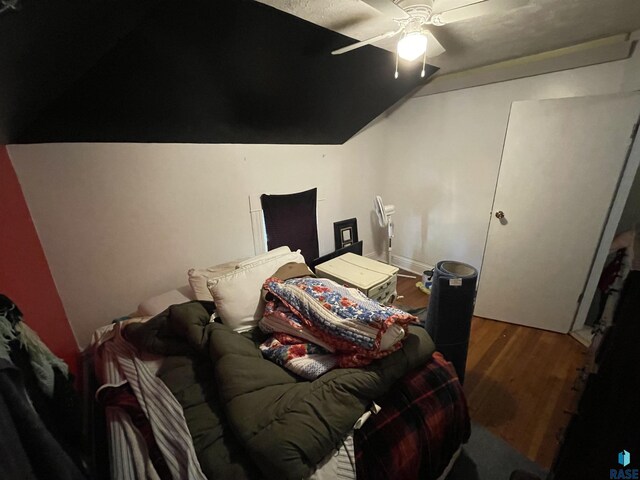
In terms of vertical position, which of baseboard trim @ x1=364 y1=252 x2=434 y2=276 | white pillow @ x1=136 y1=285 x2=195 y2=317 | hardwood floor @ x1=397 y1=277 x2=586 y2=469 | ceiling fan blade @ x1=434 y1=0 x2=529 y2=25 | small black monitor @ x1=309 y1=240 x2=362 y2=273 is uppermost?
ceiling fan blade @ x1=434 y1=0 x2=529 y2=25

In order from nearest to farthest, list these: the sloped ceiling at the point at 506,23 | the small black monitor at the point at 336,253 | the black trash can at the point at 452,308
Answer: the sloped ceiling at the point at 506,23
the black trash can at the point at 452,308
the small black monitor at the point at 336,253

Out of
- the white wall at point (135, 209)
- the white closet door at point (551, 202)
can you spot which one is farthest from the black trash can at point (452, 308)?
the white wall at point (135, 209)

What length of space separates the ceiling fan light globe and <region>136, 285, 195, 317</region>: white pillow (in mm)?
1928

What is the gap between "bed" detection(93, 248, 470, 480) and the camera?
777 millimetres

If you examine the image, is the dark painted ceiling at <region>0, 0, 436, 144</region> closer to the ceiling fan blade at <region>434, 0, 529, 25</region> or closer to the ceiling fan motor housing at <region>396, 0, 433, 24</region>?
the ceiling fan motor housing at <region>396, 0, 433, 24</region>

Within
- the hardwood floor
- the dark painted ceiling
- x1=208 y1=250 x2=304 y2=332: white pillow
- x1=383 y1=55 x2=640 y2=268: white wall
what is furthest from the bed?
x1=383 y1=55 x2=640 y2=268: white wall

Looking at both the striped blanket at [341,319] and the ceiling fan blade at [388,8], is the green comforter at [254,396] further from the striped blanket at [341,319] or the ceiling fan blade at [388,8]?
the ceiling fan blade at [388,8]

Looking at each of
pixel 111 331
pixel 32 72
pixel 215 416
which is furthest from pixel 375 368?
pixel 32 72

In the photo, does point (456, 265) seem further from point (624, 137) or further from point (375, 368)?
point (624, 137)

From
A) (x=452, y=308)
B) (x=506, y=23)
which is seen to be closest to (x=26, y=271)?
(x=452, y=308)

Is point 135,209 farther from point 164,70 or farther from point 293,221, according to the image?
point 293,221

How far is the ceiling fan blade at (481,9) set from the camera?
104cm

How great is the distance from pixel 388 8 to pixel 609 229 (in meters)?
2.25

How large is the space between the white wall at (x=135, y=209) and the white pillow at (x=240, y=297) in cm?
82
